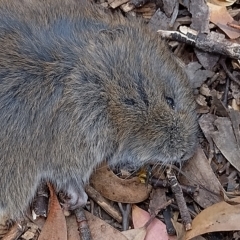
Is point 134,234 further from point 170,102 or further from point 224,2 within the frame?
point 224,2

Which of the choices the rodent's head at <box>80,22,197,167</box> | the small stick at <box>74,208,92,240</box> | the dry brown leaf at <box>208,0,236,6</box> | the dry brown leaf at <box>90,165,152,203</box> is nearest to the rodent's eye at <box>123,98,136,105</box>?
the rodent's head at <box>80,22,197,167</box>

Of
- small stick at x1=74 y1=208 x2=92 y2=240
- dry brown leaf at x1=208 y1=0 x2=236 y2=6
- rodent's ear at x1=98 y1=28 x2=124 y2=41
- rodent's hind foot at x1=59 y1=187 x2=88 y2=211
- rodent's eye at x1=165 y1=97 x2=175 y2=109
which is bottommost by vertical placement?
small stick at x1=74 y1=208 x2=92 y2=240

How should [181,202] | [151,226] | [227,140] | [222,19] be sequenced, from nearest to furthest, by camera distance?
1. [181,202]
2. [151,226]
3. [227,140]
4. [222,19]

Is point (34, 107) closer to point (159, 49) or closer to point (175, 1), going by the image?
point (159, 49)

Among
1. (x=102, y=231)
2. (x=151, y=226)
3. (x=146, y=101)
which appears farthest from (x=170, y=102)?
(x=102, y=231)

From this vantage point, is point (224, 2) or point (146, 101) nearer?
point (146, 101)

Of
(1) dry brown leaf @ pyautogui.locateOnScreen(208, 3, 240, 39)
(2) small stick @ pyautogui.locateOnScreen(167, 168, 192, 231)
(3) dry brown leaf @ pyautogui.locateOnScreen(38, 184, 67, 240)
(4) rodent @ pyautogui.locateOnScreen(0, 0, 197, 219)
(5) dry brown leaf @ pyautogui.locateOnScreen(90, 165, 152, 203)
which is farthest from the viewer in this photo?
(1) dry brown leaf @ pyautogui.locateOnScreen(208, 3, 240, 39)

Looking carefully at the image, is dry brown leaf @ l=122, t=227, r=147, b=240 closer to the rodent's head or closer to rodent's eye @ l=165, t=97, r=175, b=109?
the rodent's head
